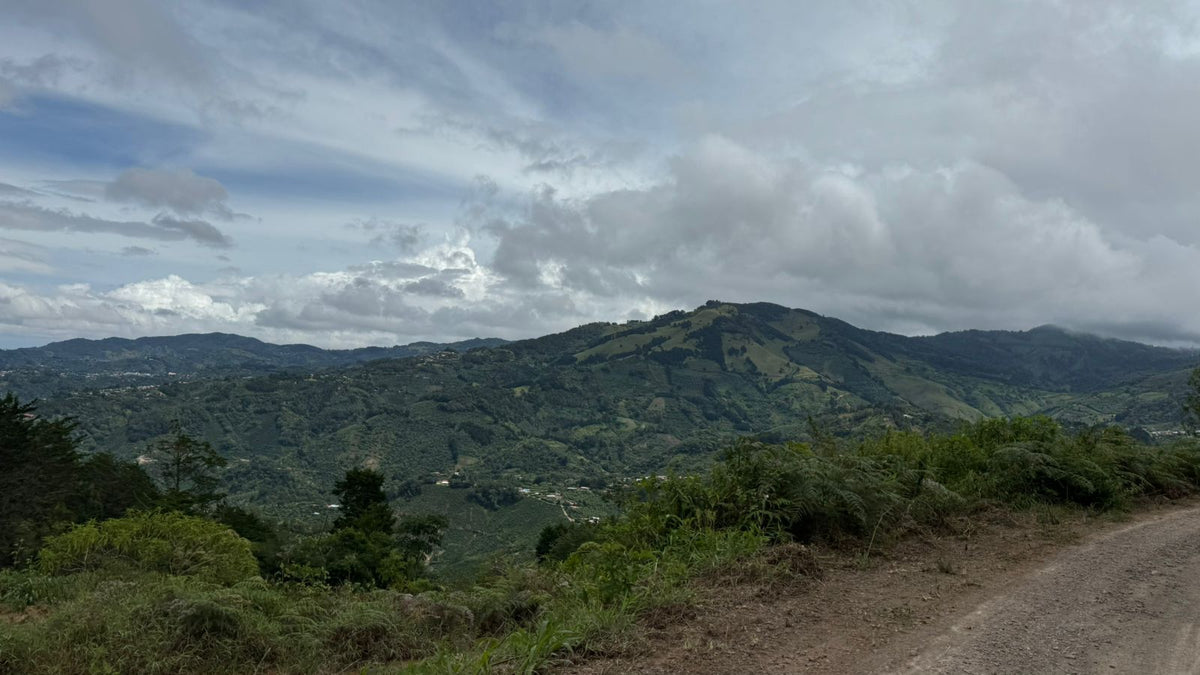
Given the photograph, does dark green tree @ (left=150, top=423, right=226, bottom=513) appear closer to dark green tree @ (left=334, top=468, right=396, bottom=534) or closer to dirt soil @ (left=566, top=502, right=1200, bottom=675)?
dark green tree @ (left=334, top=468, right=396, bottom=534)

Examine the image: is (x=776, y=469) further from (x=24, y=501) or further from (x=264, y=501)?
(x=264, y=501)

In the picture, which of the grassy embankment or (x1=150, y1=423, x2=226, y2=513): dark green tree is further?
(x1=150, y1=423, x2=226, y2=513): dark green tree

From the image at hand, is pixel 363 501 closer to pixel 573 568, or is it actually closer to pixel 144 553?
pixel 144 553

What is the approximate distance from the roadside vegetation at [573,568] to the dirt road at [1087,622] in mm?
1958

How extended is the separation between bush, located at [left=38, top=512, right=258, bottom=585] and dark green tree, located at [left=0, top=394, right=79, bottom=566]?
81.4 feet

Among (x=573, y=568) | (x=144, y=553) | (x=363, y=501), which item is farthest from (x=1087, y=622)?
(x=363, y=501)

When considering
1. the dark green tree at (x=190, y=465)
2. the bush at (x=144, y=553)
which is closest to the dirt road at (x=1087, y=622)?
the bush at (x=144, y=553)

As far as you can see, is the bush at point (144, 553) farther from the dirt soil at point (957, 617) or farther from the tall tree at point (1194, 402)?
the tall tree at point (1194, 402)

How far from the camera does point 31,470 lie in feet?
120

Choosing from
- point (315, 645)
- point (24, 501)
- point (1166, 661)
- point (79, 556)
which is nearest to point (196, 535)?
point (79, 556)

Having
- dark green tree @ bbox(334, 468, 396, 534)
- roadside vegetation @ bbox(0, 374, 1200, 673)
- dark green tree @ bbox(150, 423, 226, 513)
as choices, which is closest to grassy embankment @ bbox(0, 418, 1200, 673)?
roadside vegetation @ bbox(0, 374, 1200, 673)

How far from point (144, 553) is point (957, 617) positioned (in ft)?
39.2

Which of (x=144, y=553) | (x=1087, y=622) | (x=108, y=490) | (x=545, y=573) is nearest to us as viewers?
(x=1087, y=622)

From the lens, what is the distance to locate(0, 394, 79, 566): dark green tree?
32.4 metres
